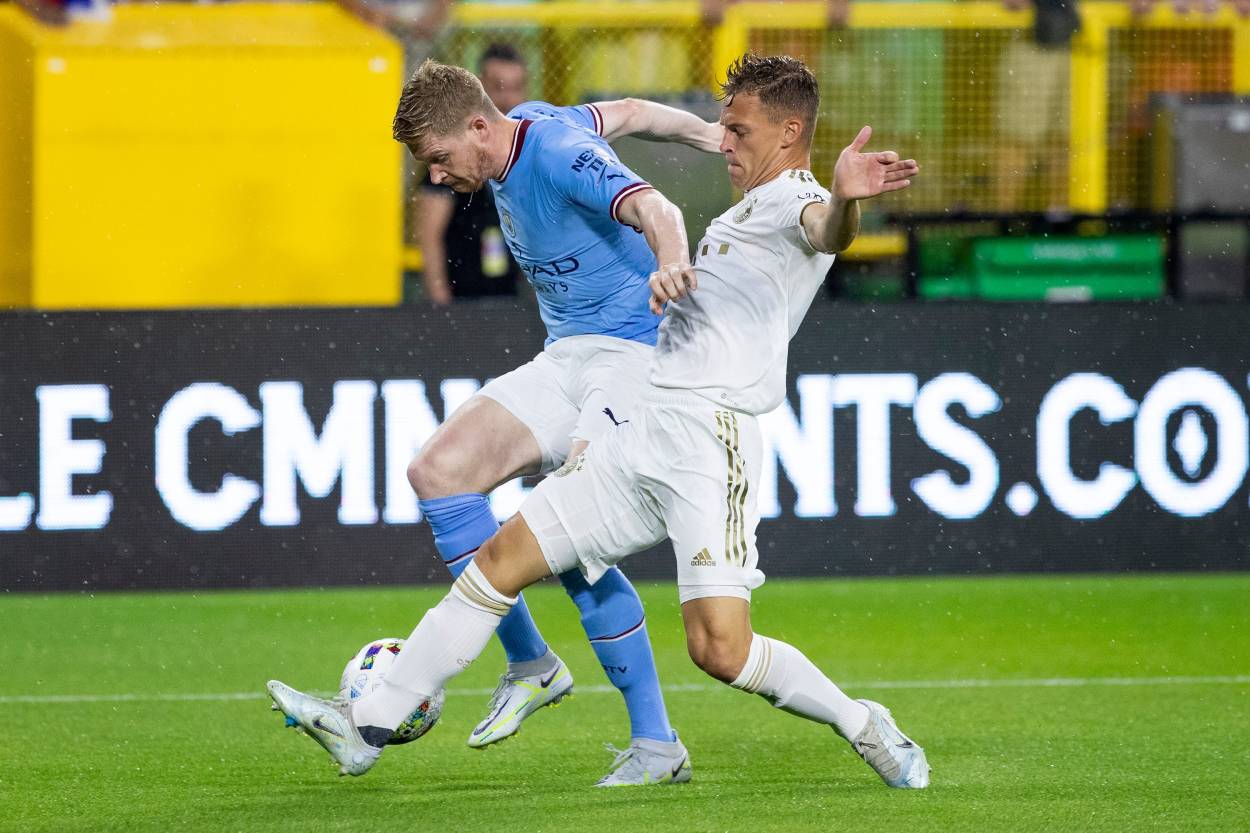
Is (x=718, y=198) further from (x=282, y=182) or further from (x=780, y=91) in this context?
(x=780, y=91)

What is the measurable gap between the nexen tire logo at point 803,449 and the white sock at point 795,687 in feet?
12.0

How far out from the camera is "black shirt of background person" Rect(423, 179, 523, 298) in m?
8.80

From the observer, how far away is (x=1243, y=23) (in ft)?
33.6

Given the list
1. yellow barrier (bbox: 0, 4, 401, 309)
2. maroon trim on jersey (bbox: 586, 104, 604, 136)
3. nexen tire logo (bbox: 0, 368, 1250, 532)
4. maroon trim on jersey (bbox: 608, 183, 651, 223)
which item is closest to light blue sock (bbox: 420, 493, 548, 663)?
maroon trim on jersey (bbox: 608, 183, 651, 223)

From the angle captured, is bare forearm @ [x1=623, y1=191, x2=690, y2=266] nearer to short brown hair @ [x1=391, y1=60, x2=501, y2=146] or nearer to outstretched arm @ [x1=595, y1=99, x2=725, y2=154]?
short brown hair @ [x1=391, y1=60, x2=501, y2=146]

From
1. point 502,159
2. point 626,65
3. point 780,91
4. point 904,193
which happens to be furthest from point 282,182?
point 780,91

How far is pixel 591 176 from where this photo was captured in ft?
14.0

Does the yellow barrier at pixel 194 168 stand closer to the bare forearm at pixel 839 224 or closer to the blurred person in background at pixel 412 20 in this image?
the blurred person in background at pixel 412 20

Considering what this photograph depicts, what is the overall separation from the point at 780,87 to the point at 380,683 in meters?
1.56

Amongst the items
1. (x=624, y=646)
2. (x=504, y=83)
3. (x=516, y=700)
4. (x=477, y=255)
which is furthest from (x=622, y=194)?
(x=477, y=255)

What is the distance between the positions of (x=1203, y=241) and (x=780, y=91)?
603 centimetres

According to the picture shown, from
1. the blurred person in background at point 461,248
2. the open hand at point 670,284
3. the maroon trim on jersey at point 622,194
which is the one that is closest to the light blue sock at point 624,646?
the maroon trim on jersey at point 622,194

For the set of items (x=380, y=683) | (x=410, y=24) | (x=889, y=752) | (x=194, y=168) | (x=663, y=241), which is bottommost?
(x=889, y=752)

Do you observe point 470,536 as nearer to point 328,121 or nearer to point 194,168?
point 194,168
